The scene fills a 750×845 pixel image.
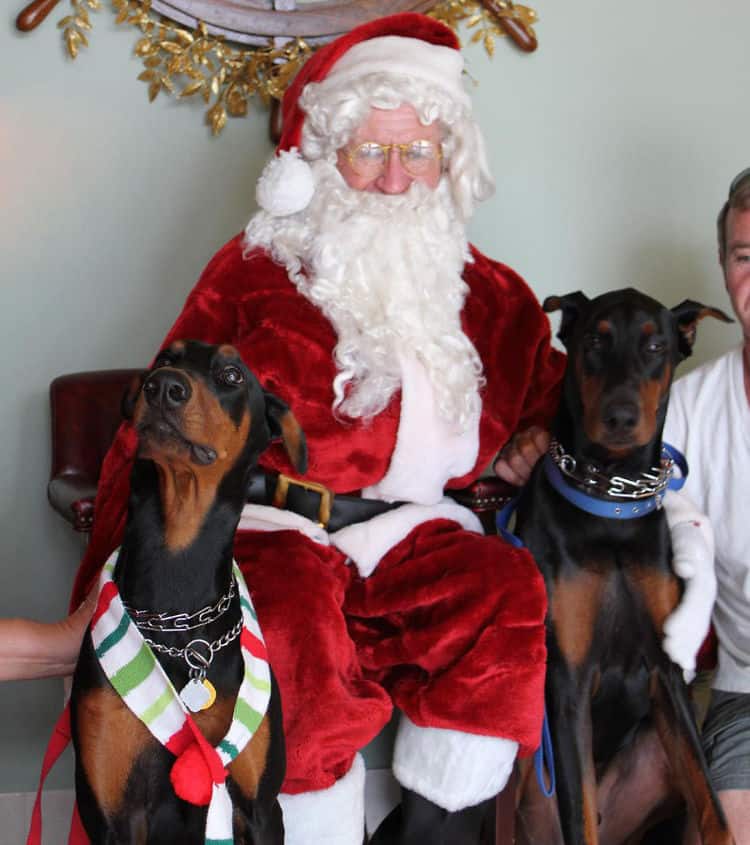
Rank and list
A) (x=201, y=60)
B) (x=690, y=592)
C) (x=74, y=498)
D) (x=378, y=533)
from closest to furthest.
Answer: (x=690, y=592), (x=378, y=533), (x=74, y=498), (x=201, y=60)

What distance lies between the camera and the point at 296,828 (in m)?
1.89

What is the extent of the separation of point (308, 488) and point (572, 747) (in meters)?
0.73

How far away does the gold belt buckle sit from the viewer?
87.6 inches

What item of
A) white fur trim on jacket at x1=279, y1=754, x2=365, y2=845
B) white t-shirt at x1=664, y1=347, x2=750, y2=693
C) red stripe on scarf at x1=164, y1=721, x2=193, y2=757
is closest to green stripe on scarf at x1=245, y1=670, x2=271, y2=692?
red stripe on scarf at x1=164, y1=721, x2=193, y2=757

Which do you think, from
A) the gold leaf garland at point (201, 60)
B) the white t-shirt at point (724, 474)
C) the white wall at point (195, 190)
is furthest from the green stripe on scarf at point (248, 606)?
the gold leaf garland at point (201, 60)

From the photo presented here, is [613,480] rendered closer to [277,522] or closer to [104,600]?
[277,522]

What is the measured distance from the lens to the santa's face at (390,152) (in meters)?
2.43

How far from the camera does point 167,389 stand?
154 centimetres

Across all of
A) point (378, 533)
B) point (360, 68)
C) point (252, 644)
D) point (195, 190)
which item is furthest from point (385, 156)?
point (252, 644)

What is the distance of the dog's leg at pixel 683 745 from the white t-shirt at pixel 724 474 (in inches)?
12.1

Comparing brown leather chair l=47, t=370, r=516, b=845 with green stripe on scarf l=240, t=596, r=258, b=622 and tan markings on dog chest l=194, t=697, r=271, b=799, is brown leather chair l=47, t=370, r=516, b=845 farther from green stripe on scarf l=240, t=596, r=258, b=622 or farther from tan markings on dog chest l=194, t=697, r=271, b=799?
tan markings on dog chest l=194, t=697, r=271, b=799

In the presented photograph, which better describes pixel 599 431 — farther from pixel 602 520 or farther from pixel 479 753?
pixel 479 753

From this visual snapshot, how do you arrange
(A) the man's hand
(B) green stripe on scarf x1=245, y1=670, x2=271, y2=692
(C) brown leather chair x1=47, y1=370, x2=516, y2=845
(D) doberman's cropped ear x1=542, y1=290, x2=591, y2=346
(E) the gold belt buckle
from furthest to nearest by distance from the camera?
(C) brown leather chair x1=47, y1=370, x2=516, y2=845 → (A) the man's hand → (E) the gold belt buckle → (D) doberman's cropped ear x1=542, y1=290, x2=591, y2=346 → (B) green stripe on scarf x1=245, y1=670, x2=271, y2=692

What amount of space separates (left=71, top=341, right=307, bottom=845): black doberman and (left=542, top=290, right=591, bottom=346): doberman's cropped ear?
70 centimetres
